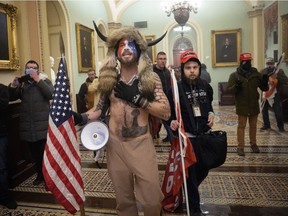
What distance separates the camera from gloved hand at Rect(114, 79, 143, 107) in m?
2.17

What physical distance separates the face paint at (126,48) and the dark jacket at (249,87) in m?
3.10

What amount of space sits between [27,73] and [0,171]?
1.34 metres

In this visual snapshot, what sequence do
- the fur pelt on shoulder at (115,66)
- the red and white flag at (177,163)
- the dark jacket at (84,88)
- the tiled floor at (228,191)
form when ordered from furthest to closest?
the dark jacket at (84,88), the tiled floor at (228,191), the red and white flag at (177,163), the fur pelt on shoulder at (115,66)

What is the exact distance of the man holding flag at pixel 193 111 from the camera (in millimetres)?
2889

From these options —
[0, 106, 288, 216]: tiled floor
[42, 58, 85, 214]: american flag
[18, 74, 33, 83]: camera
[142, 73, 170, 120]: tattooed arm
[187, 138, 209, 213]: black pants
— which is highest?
[18, 74, 33, 83]: camera

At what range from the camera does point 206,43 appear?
43.3 ft

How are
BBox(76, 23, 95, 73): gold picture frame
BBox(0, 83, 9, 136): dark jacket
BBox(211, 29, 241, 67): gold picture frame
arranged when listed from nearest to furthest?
BBox(0, 83, 9, 136): dark jacket, BBox(76, 23, 95, 73): gold picture frame, BBox(211, 29, 241, 67): gold picture frame

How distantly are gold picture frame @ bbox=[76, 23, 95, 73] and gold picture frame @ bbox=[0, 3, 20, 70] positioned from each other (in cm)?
402

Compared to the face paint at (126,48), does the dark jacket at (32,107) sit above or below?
below

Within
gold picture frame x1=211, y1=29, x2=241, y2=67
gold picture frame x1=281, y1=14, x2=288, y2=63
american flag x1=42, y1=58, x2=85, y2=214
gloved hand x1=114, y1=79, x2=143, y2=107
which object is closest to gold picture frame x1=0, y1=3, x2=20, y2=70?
american flag x1=42, y1=58, x2=85, y2=214

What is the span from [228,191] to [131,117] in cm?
207

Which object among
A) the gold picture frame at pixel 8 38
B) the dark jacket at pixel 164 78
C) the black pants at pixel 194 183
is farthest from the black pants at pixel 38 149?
the dark jacket at pixel 164 78

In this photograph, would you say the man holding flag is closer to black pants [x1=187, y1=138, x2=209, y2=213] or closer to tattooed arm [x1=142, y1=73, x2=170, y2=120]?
black pants [x1=187, y1=138, x2=209, y2=213]

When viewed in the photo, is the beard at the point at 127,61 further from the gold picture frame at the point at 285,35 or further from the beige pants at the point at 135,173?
the gold picture frame at the point at 285,35
